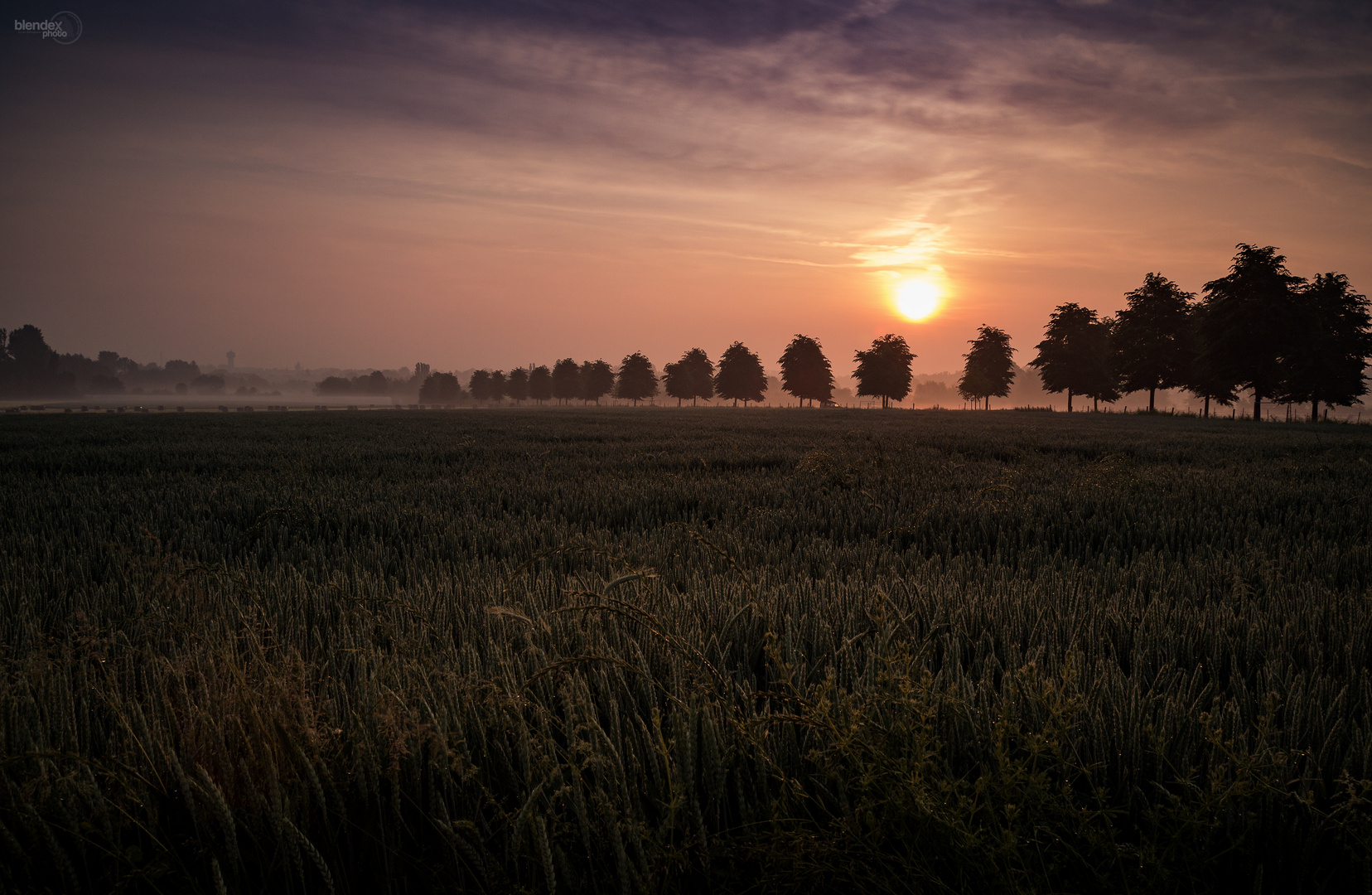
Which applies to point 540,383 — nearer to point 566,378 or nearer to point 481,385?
point 566,378

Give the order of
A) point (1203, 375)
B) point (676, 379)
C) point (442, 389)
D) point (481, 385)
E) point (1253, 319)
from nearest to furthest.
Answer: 1. point (1253, 319)
2. point (1203, 375)
3. point (676, 379)
4. point (481, 385)
5. point (442, 389)

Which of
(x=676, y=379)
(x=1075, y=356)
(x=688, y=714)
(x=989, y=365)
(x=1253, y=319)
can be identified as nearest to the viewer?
(x=688, y=714)

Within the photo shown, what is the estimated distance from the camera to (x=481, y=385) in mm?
158000

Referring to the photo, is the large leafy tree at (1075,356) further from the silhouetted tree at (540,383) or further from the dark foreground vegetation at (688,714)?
the silhouetted tree at (540,383)

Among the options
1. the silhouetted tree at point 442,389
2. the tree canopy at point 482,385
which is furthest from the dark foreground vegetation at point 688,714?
the silhouetted tree at point 442,389

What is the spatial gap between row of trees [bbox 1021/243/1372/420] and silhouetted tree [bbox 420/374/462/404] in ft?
466

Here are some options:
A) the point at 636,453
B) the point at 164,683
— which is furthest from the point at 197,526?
the point at 636,453

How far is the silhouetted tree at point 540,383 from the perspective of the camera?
5295 inches

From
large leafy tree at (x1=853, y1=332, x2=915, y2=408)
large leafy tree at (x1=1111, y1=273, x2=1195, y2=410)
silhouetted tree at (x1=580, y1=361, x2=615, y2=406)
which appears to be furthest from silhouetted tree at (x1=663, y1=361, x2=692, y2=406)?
large leafy tree at (x1=1111, y1=273, x2=1195, y2=410)

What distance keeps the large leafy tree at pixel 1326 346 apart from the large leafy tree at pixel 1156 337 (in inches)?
270

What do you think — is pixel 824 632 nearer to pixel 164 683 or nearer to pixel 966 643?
pixel 966 643

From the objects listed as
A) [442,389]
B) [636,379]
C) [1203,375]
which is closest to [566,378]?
[636,379]

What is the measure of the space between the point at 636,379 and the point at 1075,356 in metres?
68.0

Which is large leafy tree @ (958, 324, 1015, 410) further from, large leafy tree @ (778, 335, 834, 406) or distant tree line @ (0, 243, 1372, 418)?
large leafy tree @ (778, 335, 834, 406)
